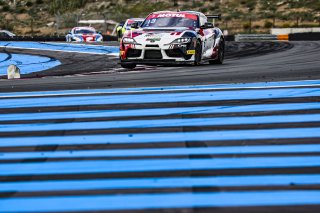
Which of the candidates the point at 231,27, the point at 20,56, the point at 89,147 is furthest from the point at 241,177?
the point at 231,27

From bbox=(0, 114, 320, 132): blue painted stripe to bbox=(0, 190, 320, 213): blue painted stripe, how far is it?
215 centimetres

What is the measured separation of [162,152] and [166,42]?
30.1ft

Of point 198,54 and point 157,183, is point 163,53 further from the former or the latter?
point 157,183

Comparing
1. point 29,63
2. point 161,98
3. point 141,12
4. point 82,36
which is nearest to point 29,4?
point 141,12

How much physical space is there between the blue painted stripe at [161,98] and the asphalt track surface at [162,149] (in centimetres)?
1

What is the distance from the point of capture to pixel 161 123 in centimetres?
670

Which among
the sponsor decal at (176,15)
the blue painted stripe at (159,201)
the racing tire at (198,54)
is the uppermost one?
the blue painted stripe at (159,201)

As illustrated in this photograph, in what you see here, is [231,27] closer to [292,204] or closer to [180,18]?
[180,18]

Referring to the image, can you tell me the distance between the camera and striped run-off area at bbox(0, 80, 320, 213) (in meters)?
4.42

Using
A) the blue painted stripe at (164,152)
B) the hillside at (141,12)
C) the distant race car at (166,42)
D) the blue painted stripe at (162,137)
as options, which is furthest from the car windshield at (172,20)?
the hillside at (141,12)

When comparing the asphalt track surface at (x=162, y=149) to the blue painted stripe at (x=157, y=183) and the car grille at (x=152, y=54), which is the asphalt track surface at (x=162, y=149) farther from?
the car grille at (x=152, y=54)

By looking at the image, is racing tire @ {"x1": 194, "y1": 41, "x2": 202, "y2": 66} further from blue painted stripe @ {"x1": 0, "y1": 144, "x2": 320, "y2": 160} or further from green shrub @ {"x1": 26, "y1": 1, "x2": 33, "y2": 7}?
green shrub @ {"x1": 26, "y1": 1, "x2": 33, "y2": 7}

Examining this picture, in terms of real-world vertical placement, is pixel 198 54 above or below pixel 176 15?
below

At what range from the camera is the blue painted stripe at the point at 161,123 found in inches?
261
